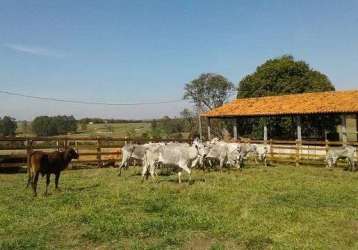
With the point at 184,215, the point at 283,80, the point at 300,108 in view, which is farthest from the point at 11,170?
the point at 283,80

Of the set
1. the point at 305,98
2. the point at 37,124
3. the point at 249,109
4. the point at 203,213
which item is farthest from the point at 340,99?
the point at 37,124

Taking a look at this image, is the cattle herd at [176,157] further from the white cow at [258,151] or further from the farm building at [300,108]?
the farm building at [300,108]

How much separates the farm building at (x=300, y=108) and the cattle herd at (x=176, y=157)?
458 centimetres

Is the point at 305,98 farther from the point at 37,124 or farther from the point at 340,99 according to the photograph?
the point at 37,124

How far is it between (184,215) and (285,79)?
40.3 m

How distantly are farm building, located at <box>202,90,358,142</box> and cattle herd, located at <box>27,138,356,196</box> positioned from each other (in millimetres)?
4580

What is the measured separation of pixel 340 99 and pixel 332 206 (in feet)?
62.6

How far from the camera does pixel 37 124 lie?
56.5 metres

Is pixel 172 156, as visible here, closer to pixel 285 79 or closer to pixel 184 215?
pixel 184 215

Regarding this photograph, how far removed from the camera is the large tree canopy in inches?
1880

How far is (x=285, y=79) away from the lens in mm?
48406

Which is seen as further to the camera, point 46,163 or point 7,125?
point 7,125

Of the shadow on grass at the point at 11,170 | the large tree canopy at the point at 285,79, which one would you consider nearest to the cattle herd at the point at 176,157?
the shadow on grass at the point at 11,170

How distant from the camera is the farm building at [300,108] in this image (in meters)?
26.9
